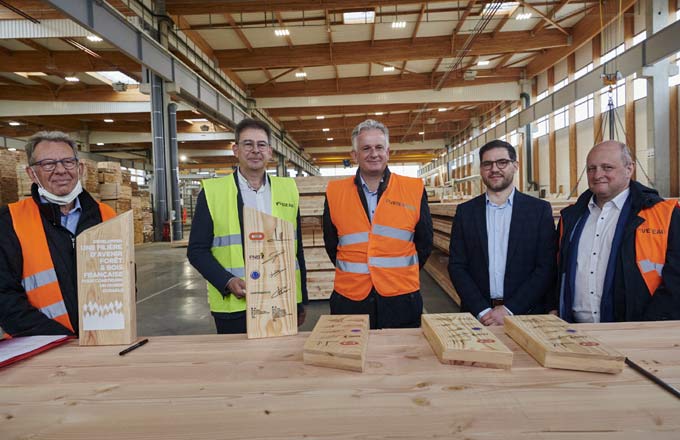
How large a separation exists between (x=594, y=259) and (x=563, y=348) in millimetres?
1278

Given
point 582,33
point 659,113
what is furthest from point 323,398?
point 582,33

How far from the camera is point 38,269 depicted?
5.79 ft

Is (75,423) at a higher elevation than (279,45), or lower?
lower

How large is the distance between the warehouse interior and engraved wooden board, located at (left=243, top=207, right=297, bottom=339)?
12.0 ft

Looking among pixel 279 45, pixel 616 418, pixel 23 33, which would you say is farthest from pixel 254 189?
pixel 279 45

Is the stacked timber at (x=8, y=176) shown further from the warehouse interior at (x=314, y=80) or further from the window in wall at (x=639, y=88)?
the window in wall at (x=639, y=88)

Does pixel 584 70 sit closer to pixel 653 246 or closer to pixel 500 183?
pixel 500 183

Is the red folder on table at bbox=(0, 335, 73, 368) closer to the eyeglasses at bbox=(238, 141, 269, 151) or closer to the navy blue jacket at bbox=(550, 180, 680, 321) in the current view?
the eyeglasses at bbox=(238, 141, 269, 151)

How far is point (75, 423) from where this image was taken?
2.84ft

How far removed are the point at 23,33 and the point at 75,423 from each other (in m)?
10.5

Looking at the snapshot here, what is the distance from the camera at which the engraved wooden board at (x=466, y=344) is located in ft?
3.47

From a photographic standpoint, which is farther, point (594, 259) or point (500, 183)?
point (500, 183)

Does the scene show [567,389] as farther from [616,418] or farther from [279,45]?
→ [279,45]

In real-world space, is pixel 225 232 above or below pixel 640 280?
above
